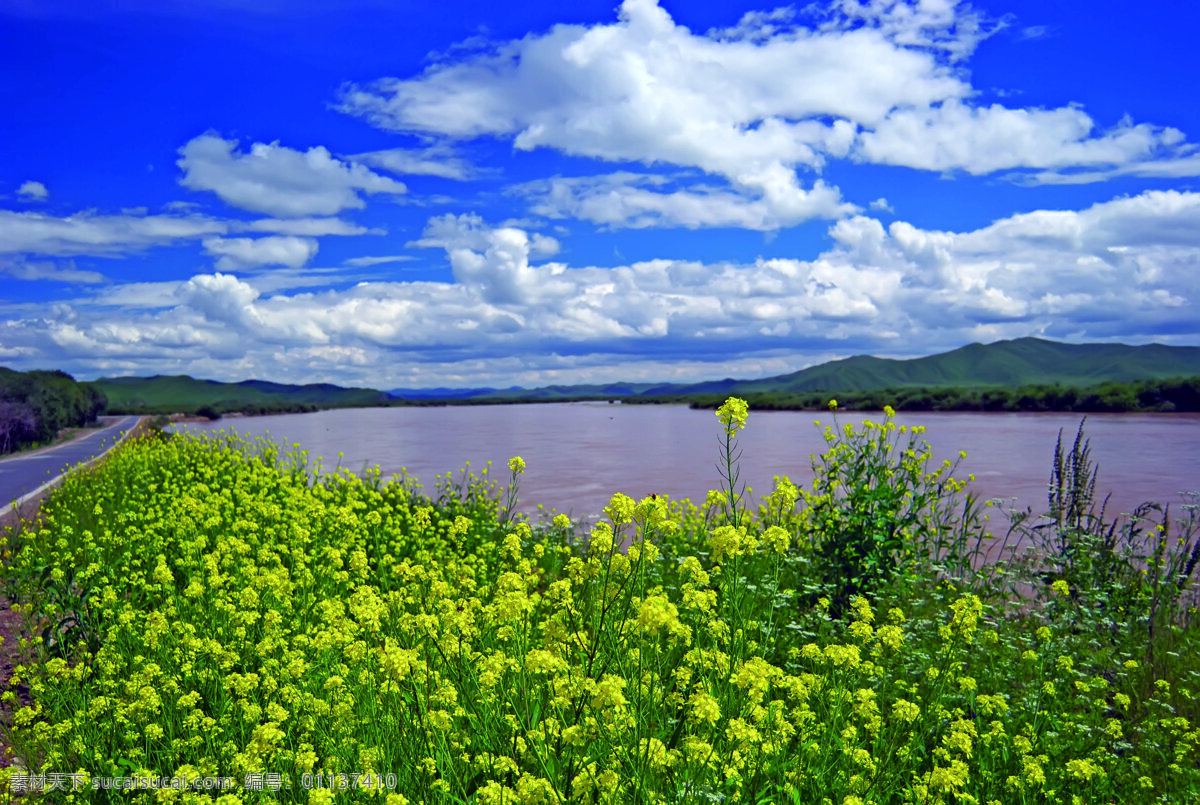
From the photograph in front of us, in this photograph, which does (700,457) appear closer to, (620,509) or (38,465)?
(620,509)

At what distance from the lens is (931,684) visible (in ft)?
16.1

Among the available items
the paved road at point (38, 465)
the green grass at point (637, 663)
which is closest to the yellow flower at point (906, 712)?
the green grass at point (637, 663)

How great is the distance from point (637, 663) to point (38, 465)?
A: 25560 millimetres

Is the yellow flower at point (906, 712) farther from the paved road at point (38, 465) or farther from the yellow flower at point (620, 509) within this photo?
the paved road at point (38, 465)

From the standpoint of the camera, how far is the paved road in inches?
652

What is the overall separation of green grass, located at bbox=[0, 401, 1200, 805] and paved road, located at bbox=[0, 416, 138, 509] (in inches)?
409

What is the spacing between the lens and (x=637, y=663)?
3.92 metres

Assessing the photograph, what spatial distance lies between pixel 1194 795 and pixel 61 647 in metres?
8.33

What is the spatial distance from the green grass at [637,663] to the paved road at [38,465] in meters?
10.4

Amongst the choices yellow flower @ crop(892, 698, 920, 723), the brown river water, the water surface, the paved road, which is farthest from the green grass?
the paved road

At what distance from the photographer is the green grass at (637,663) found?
3.29 m

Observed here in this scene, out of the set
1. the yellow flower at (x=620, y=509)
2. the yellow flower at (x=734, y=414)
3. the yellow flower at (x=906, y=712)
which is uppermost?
the yellow flower at (x=734, y=414)

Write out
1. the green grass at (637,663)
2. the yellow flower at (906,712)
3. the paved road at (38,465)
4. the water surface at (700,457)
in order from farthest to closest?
the paved road at (38,465)
the water surface at (700,457)
the yellow flower at (906,712)
the green grass at (637,663)

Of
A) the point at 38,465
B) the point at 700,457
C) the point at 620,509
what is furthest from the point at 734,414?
the point at 38,465
